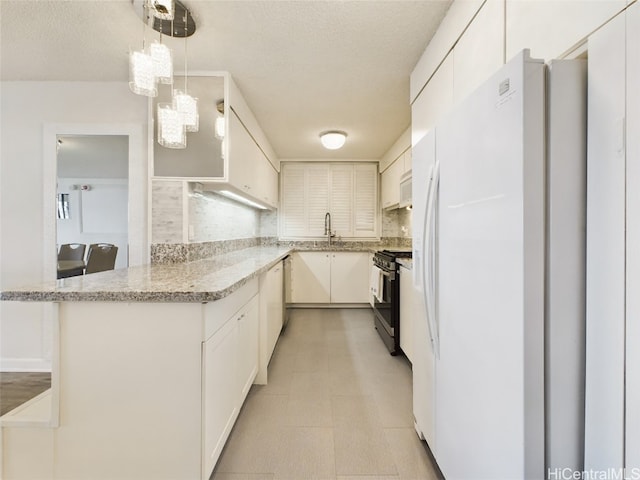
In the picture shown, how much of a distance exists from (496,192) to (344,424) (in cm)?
160

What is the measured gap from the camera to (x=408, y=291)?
253 cm

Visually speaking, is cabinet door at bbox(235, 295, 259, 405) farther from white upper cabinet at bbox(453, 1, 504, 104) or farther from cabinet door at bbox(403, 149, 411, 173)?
cabinet door at bbox(403, 149, 411, 173)

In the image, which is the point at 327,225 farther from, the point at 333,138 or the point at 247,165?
the point at 247,165

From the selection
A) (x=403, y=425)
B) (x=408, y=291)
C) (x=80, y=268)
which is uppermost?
(x=80, y=268)

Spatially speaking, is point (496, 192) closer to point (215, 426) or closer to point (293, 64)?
point (215, 426)

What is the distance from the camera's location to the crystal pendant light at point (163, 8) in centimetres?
148

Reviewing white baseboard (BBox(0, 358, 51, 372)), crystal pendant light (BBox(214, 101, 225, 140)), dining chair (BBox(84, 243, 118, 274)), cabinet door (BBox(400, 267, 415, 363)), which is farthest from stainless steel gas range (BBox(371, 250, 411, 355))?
white baseboard (BBox(0, 358, 51, 372))

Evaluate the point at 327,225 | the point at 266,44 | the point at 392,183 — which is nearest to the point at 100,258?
the point at 266,44

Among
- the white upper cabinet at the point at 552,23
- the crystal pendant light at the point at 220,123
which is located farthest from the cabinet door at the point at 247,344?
the white upper cabinet at the point at 552,23

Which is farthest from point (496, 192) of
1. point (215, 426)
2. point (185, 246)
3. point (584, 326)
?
point (185, 246)

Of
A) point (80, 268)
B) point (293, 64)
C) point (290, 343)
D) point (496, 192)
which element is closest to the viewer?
point (496, 192)

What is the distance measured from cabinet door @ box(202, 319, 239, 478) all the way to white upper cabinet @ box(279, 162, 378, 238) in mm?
3379

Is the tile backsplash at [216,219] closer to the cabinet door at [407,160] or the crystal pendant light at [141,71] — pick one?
the crystal pendant light at [141,71]

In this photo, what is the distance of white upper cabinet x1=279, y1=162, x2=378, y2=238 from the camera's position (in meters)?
4.85
